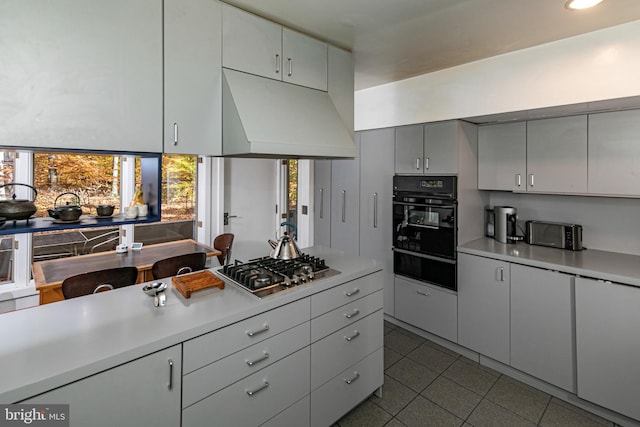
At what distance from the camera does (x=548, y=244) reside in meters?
2.90

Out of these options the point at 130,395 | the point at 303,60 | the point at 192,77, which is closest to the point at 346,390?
the point at 130,395

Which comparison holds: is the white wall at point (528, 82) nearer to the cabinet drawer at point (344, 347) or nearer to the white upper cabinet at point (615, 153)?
the white upper cabinet at point (615, 153)

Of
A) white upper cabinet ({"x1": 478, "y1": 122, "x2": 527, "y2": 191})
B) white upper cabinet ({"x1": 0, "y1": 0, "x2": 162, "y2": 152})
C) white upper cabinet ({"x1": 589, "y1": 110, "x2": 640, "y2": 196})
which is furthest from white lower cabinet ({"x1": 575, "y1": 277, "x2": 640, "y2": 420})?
white upper cabinet ({"x1": 0, "y1": 0, "x2": 162, "y2": 152})

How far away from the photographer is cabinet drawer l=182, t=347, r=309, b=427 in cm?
145

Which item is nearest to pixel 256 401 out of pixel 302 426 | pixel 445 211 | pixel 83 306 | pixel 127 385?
pixel 302 426

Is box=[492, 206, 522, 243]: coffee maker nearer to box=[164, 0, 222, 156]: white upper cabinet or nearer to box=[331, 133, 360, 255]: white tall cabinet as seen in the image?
box=[331, 133, 360, 255]: white tall cabinet

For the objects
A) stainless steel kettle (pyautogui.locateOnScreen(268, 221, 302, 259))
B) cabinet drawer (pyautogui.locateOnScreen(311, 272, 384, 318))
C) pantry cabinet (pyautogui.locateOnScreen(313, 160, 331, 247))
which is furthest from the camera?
pantry cabinet (pyautogui.locateOnScreen(313, 160, 331, 247))

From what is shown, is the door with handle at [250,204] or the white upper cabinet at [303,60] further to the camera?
the door with handle at [250,204]

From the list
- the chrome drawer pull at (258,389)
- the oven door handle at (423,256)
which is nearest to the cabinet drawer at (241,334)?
the chrome drawer pull at (258,389)

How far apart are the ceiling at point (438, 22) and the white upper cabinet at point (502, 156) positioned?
2.30ft

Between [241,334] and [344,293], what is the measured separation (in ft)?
2.45

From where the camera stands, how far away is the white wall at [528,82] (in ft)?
7.02

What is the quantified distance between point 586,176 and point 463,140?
3.13ft

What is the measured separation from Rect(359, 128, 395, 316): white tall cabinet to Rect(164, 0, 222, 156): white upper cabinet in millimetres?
1997
